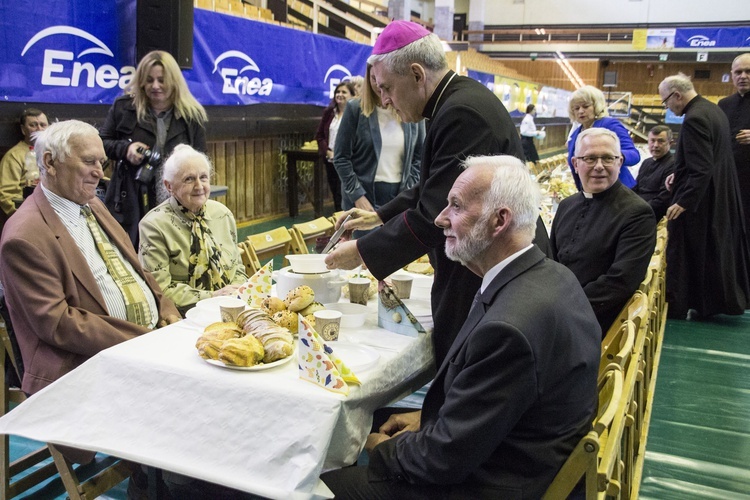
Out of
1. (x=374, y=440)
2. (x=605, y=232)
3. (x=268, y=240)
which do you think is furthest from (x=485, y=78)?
(x=374, y=440)

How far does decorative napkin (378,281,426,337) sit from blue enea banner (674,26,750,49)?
23.1 meters

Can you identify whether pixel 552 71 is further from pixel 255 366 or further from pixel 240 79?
pixel 255 366

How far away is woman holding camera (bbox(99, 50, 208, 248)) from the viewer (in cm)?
391

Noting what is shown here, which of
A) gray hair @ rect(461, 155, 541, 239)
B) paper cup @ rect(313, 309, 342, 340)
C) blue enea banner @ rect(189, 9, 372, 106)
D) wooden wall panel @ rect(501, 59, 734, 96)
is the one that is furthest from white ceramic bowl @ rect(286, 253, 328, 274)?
wooden wall panel @ rect(501, 59, 734, 96)

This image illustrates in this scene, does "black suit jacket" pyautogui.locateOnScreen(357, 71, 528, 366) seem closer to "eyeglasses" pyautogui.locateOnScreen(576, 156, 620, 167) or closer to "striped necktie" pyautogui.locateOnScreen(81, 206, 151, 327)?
"striped necktie" pyautogui.locateOnScreen(81, 206, 151, 327)

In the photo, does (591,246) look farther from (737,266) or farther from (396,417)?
(737,266)

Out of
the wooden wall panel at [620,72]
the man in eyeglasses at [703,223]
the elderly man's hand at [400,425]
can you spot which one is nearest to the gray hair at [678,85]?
the man in eyeglasses at [703,223]

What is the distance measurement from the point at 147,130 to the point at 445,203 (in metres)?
2.48

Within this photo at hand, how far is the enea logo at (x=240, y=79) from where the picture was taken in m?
7.16

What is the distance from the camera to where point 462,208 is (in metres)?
1.75

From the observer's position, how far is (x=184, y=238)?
2902 mm

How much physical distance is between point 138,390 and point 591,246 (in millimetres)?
2192

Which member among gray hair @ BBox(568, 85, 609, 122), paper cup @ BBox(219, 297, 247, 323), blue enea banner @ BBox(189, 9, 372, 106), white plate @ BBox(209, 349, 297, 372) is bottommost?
white plate @ BBox(209, 349, 297, 372)

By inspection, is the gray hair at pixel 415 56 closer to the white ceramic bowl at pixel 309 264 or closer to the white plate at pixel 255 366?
the white ceramic bowl at pixel 309 264
